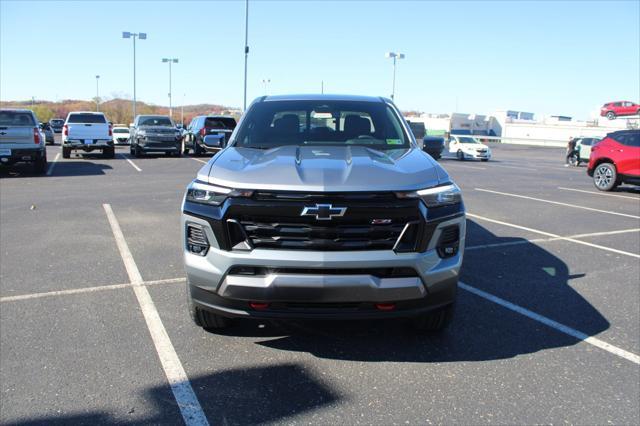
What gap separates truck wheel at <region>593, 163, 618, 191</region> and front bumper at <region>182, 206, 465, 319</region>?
12.9m

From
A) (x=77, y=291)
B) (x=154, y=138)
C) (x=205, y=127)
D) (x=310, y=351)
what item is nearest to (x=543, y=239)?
(x=310, y=351)

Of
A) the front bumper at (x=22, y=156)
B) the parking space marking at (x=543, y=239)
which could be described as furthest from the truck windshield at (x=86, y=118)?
the parking space marking at (x=543, y=239)

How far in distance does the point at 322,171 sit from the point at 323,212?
34 cm

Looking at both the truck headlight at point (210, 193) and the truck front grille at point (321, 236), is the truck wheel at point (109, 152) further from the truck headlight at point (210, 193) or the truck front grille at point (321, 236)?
the truck front grille at point (321, 236)

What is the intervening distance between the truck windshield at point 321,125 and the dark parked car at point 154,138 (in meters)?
18.5

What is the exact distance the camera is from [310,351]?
12.6 feet

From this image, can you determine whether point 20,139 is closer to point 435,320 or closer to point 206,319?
point 206,319

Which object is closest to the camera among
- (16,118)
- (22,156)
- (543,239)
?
(543,239)

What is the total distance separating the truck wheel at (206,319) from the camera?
3861 mm

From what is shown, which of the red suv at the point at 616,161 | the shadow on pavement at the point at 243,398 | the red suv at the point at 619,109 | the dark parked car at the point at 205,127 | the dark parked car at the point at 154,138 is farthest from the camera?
the red suv at the point at 619,109

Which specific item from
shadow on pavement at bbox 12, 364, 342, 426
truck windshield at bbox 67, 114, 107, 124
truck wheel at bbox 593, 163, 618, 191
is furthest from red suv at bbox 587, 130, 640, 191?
truck windshield at bbox 67, 114, 107, 124

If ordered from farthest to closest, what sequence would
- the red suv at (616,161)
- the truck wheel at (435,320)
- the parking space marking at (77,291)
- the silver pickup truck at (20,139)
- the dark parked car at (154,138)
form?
the dark parked car at (154,138)
the silver pickup truck at (20,139)
the red suv at (616,161)
the parking space marking at (77,291)
the truck wheel at (435,320)

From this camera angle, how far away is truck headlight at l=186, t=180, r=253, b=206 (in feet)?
11.0

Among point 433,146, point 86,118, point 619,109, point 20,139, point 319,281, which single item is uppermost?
point 619,109
